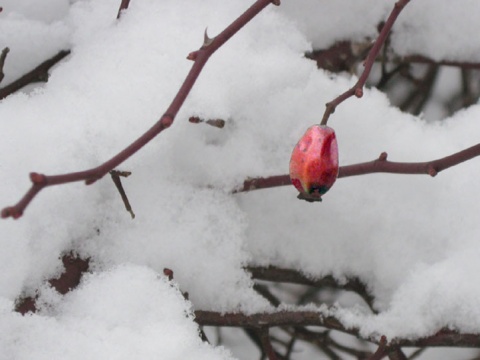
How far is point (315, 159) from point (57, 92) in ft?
1.67

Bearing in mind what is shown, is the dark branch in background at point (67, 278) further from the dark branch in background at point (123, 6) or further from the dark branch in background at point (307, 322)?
the dark branch in background at point (123, 6)

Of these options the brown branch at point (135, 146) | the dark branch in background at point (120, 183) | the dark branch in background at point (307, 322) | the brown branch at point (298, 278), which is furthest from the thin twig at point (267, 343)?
the brown branch at point (135, 146)

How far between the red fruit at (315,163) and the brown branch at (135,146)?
17 cm

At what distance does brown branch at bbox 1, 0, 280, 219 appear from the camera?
2.23 feet

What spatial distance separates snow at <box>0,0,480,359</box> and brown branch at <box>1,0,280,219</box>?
0.24 m

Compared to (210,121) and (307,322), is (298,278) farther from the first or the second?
(210,121)

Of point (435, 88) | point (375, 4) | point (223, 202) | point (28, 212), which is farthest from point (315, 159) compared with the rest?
point (435, 88)

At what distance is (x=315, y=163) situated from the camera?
0.82 metres

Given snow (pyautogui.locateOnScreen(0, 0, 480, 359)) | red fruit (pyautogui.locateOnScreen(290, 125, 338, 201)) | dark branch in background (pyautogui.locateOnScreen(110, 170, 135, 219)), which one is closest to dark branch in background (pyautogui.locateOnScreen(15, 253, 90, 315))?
snow (pyautogui.locateOnScreen(0, 0, 480, 359))

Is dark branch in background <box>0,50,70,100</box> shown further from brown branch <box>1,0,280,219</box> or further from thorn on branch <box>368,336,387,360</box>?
thorn on branch <box>368,336,387,360</box>

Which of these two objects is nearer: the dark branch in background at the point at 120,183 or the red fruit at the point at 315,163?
the red fruit at the point at 315,163

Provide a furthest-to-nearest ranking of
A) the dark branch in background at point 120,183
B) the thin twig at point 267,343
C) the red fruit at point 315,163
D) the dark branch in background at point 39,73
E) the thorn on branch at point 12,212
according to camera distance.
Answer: the dark branch in background at point 39,73 → the thin twig at point 267,343 → the dark branch in background at point 120,183 → the red fruit at point 315,163 → the thorn on branch at point 12,212

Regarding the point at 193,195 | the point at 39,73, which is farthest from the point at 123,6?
the point at 193,195

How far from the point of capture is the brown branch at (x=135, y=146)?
2.23 ft
